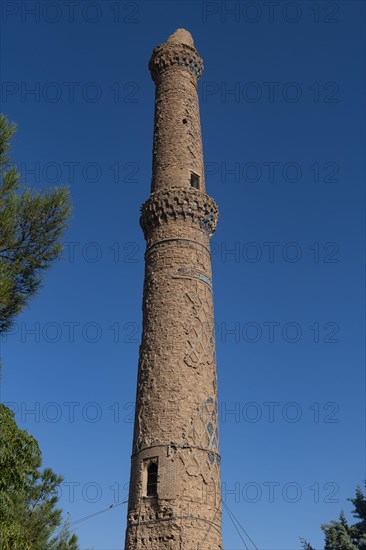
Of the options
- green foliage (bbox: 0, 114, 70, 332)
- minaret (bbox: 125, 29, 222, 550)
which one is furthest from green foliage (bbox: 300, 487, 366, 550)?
green foliage (bbox: 0, 114, 70, 332)

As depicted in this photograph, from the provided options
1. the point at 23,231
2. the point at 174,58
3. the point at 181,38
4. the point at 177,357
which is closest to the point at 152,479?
the point at 177,357

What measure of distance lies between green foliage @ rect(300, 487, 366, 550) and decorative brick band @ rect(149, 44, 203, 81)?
49.2 ft

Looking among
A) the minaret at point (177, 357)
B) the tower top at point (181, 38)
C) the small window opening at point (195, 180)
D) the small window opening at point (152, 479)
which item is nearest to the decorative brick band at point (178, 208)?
the minaret at point (177, 357)

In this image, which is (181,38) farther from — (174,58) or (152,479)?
(152,479)

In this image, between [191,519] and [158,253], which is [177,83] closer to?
[158,253]

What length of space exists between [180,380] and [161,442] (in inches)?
60.2

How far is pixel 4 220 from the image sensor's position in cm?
1209

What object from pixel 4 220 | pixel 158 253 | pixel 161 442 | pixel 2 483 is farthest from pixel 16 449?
pixel 158 253

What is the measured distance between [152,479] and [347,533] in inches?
349

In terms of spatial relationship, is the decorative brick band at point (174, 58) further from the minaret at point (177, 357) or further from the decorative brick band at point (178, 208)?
the decorative brick band at point (178, 208)

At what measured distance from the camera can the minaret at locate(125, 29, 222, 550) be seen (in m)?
14.3

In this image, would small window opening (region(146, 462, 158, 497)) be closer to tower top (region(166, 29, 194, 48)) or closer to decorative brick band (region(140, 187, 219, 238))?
decorative brick band (region(140, 187, 219, 238))

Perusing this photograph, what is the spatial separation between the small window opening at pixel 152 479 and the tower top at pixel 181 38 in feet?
45.1

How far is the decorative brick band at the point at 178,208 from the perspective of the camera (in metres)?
18.1
